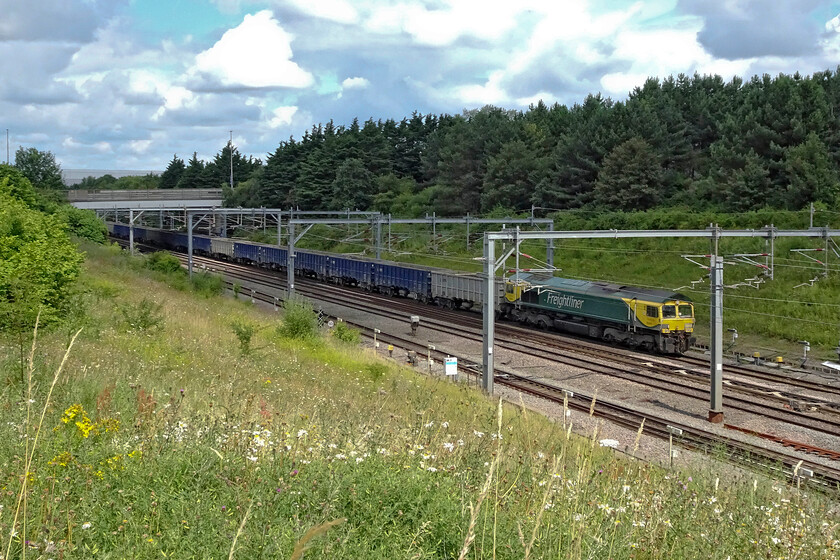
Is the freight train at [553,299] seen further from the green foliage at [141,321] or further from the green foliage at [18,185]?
the green foliage at [18,185]

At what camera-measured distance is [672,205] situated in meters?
52.8

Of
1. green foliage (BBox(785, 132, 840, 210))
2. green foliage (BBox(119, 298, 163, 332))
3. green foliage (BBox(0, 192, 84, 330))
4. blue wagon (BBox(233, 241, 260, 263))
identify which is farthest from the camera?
blue wagon (BBox(233, 241, 260, 263))

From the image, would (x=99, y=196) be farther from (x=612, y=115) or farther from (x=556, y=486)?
(x=556, y=486)

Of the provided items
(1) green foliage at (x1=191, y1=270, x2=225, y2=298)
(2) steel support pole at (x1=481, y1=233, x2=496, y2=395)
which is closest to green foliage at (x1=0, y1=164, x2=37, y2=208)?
(1) green foliage at (x1=191, y1=270, x2=225, y2=298)

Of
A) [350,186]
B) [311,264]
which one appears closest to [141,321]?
[311,264]

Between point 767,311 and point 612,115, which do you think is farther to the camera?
point 612,115

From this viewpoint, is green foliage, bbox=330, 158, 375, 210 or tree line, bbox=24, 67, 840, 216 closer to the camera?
tree line, bbox=24, 67, 840, 216

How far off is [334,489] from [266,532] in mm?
663

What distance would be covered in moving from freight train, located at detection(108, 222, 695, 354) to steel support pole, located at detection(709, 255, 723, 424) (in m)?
6.92

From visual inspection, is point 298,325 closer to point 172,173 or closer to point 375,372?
point 375,372

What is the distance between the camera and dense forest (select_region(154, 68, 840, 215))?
151ft

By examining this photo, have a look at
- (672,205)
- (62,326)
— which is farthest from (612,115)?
(62,326)

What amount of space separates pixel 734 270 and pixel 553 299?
40.8ft

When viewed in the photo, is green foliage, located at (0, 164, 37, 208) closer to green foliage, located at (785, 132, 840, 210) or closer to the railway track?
the railway track
